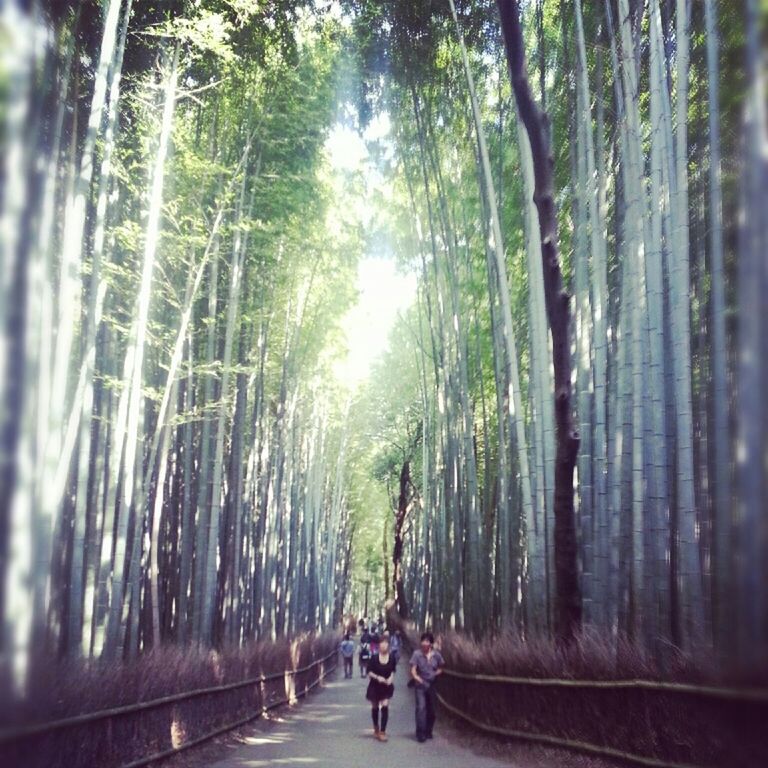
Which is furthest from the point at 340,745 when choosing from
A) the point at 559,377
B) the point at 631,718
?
the point at 559,377

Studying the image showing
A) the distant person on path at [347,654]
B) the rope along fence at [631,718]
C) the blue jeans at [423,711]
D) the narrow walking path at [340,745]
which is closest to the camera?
the rope along fence at [631,718]

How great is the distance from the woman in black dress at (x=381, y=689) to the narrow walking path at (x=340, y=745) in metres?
0.14

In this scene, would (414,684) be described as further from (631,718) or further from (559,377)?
(559,377)

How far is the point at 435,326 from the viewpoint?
12250mm

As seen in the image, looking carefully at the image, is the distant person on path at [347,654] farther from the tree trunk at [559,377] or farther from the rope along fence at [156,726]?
the tree trunk at [559,377]

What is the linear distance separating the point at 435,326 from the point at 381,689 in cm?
618

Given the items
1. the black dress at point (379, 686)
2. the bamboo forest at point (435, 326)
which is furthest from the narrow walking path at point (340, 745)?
the black dress at point (379, 686)

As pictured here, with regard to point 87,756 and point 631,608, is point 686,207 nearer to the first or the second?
point 631,608

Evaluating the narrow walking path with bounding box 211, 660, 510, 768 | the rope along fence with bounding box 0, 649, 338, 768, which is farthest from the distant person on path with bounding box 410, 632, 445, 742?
the rope along fence with bounding box 0, 649, 338, 768

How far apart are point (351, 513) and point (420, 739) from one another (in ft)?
→ 74.7

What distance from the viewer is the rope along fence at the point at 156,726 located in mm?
662

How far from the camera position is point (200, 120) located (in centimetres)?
812

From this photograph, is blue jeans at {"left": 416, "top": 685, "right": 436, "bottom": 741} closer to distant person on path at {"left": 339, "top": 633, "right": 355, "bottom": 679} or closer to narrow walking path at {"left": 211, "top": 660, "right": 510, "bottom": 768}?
A: narrow walking path at {"left": 211, "top": 660, "right": 510, "bottom": 768}

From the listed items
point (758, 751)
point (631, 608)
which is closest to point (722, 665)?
point (758, 751)
